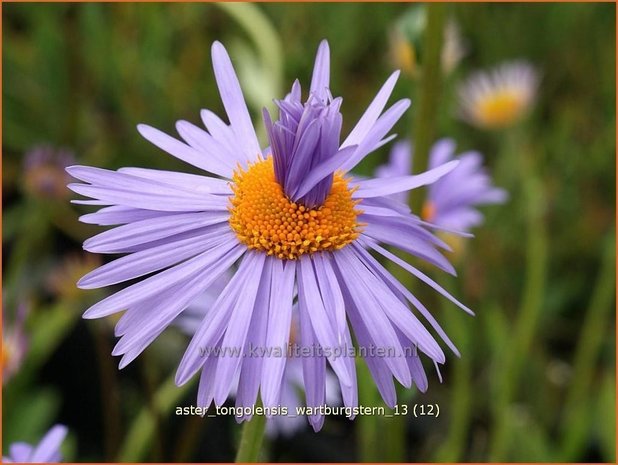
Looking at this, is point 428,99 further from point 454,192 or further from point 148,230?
point 148,230

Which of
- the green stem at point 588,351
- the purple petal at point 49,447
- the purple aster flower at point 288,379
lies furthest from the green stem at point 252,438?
the green stem at point 588,351

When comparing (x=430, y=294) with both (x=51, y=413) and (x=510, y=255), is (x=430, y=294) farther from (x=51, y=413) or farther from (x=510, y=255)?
(x=51, y=413)

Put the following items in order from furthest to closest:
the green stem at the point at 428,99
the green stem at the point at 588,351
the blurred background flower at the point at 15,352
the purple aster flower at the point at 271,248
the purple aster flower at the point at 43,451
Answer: the green stem at the point at 588,351 → the blurred background flower at the point at 15,352 → the green stem at the point at 428,99 → the purple aster flower at the point at 43,451 → the purple aster flower at the point at 271,248

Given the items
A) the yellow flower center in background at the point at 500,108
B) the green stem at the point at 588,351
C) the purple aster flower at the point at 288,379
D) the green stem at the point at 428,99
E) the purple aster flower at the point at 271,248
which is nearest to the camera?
the purple aster flower at the point at 271,248

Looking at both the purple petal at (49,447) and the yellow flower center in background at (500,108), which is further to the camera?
the yellow flower center in background at (500,108)

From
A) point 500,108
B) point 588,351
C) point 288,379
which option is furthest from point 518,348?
point 500,108

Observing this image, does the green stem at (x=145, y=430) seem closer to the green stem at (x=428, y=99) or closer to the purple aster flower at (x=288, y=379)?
the purple aster flower at (x=288, y=379)

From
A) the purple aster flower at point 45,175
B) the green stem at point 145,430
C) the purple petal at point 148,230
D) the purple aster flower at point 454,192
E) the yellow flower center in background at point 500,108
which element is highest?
the purple aster flower at point 45,175

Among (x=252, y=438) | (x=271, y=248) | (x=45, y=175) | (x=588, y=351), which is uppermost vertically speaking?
(x=45, y=175)
